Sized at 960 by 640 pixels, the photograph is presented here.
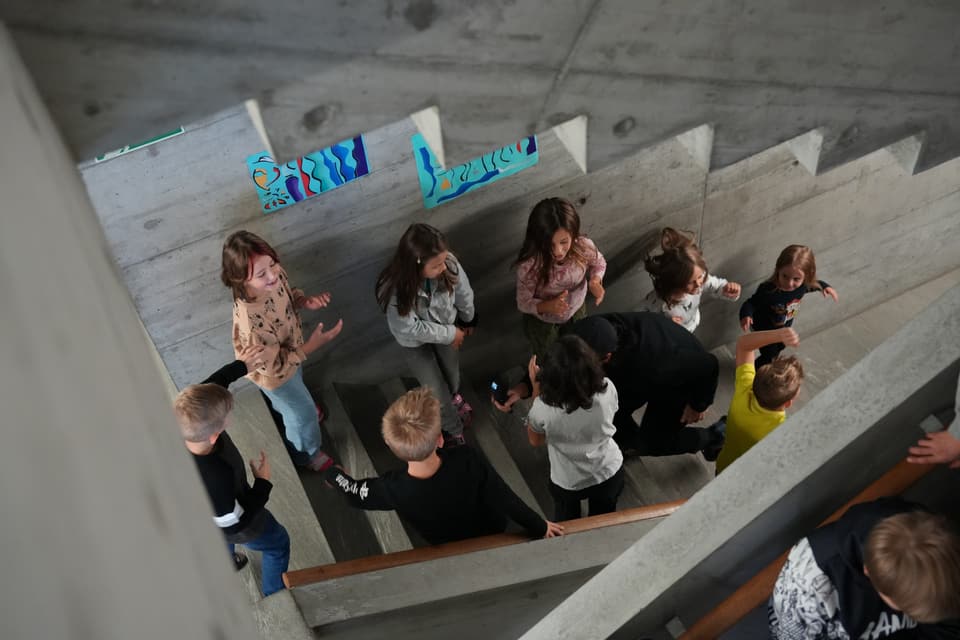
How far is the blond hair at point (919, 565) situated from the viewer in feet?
8.42

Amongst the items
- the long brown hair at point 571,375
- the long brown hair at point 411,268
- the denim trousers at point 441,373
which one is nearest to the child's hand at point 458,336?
the denim trousers at point 441,373

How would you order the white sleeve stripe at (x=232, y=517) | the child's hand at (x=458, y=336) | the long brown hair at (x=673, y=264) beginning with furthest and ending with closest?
the long brown hair at (x=673, y=264) < the child's hand at (x=458, y=336) < the white sleeve stripe at (x=232, y=517)

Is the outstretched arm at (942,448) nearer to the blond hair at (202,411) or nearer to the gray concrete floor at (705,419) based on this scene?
the blond hair at (202,411)

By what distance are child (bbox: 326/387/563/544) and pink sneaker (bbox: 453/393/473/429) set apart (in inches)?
62.7

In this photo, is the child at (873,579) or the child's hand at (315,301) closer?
the child at (873,579)

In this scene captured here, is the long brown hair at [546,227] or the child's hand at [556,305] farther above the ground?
the long brown hair at [546,227]

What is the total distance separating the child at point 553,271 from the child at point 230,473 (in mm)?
1526

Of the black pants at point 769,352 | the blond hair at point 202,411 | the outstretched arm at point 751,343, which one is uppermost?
the blond hair at point 202,411

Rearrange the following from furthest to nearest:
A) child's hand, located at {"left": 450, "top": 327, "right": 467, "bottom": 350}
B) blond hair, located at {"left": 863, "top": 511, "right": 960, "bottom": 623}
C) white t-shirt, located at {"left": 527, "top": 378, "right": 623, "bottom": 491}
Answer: child's hand, located at {"left": 450, "top": 327, "right": 467, "bottom": 350} < white t-shirt, located at {"left": 527, "top": 378, "right": 623, "bottom": 491} < blond hair, located at {"left": 863, "top": 511, "right": 960, "bottom": 623}

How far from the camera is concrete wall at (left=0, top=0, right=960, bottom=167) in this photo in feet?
7.25

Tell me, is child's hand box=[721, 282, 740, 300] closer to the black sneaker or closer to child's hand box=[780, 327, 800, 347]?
child's hand box=[780, 327, 800, 347]

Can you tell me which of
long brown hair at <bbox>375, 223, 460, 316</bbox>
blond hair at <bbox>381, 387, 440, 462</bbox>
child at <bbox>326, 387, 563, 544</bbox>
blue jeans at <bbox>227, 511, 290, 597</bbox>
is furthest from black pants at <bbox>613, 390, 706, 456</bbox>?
blue jeans at <bbox>227, 511, 290, 597</bbox>

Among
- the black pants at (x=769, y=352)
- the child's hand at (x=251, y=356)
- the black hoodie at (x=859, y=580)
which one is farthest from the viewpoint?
the black pants at (x=769, y=352)

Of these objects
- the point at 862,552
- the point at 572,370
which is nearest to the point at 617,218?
the point at 572,370
